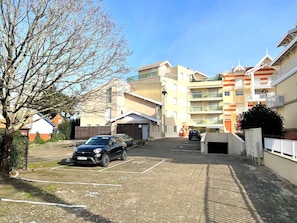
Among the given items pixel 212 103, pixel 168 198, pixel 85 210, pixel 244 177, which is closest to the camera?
pixel 85 210

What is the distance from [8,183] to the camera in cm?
834

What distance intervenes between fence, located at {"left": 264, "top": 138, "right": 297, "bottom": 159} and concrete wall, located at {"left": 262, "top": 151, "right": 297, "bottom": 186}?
21 centimetres

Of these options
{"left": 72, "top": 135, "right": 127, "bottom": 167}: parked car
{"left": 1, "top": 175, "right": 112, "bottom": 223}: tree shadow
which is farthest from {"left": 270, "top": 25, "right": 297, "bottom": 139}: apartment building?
{"left": 1, "top": 175, "right": 112, "bottom": 223}: tree shadow

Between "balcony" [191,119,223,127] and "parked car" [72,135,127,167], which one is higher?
"balcony" [191,119,223,127]

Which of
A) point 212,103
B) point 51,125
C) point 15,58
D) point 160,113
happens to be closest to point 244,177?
point 15,58

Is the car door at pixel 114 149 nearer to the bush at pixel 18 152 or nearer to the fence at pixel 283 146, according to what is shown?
the bush at pixel 18 152

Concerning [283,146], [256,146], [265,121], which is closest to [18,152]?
[283,146]

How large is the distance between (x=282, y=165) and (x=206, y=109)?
40.3 meters

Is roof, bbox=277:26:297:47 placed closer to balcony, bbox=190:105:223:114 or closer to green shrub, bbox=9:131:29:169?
green shrub, bbox=9:131:29:169

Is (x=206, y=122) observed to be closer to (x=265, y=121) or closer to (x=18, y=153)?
(x=265, y=121)

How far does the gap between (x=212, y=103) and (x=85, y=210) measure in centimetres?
4608

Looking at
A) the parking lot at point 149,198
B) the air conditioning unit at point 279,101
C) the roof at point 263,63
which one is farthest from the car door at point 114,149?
the roof at point 263,63

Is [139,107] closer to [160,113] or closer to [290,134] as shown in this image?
[160,113]

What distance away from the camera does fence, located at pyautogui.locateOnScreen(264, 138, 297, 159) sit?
8375 millimetres
